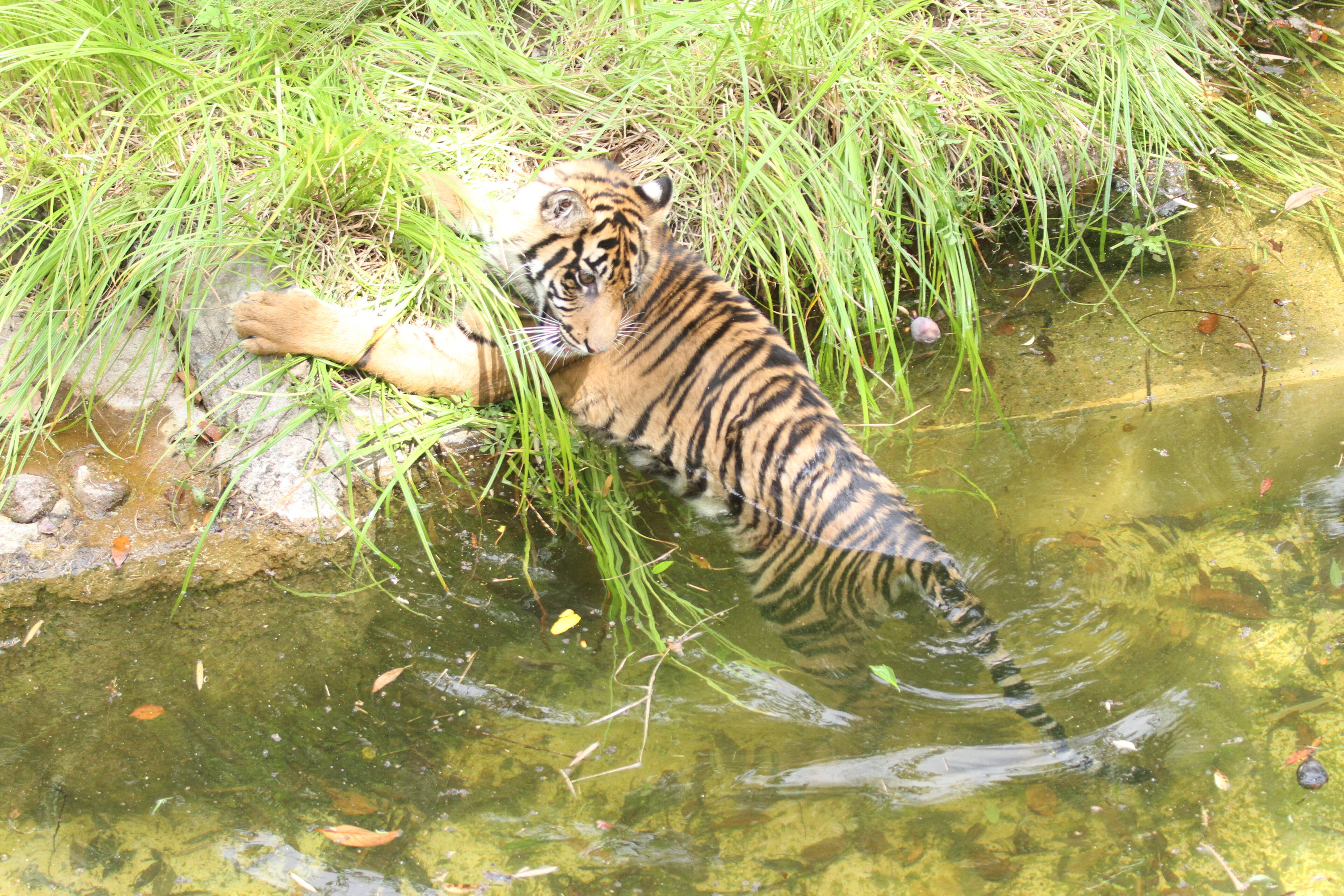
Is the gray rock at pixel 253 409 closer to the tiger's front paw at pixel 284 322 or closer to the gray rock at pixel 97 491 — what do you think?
the tiger's front paw at pixel 284 322

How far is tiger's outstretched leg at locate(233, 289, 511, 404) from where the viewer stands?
2.91 m

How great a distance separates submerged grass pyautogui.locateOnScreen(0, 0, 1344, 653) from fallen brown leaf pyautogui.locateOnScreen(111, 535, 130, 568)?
323mm

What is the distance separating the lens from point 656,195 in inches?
122

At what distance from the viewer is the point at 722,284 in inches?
126

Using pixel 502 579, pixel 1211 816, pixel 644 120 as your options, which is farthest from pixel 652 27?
pixel 1211 816

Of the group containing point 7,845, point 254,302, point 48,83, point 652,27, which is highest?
point 652,27

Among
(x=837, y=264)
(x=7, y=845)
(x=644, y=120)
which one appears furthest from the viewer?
(x=644, y=120)

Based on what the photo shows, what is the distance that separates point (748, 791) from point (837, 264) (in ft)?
6.49

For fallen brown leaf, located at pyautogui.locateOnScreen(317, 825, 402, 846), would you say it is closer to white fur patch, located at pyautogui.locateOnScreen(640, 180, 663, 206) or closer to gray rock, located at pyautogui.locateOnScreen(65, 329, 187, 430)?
gray rock, located at pyautogui.locateOnScreen(65, 329, 187, 430)

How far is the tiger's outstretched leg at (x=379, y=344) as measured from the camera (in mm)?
2914

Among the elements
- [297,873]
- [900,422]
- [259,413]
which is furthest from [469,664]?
[900,422]

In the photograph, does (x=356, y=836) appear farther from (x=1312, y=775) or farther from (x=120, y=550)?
(x=1312, y=775)

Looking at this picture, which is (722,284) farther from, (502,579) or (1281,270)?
(1281,270)

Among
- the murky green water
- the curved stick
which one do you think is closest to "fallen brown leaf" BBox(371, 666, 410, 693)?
the murky green water
